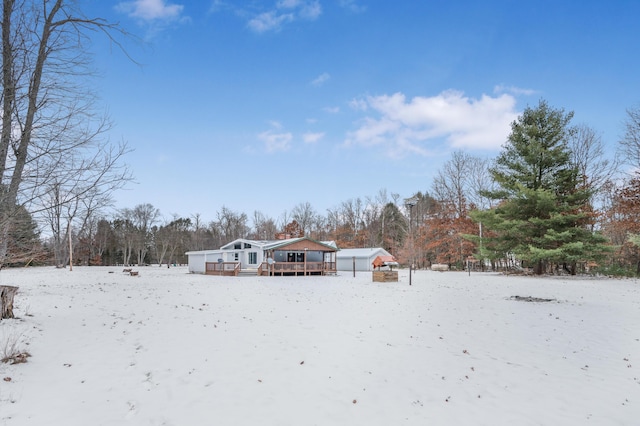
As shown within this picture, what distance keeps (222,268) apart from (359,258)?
50.3ft

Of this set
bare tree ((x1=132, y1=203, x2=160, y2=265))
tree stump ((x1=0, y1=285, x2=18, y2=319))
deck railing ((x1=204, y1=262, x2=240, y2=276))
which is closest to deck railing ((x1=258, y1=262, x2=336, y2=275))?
deck railing ((x1=204, y1=262, x2=240, y2=276))

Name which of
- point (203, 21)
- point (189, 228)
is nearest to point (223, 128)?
point (203, 21)

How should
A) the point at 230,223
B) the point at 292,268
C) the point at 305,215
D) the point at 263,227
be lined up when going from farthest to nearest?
the point at 263,227, the point at 230,223, the point at 305,215, the point at 292,268

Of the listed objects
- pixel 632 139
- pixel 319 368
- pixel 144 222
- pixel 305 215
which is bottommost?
pixel 319 368

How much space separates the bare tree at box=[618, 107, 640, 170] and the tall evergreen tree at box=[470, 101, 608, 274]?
3.07 m

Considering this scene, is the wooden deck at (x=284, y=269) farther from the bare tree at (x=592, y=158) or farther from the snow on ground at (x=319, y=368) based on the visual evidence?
the bare tree at (x=592, y=158)

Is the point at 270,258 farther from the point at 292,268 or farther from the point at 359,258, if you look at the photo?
the point at 359,258

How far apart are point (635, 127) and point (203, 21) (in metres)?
25.7

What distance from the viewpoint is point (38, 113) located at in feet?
15.1

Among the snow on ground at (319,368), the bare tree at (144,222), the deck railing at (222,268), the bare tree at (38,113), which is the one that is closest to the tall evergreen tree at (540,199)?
the snow on ground at (319,368)

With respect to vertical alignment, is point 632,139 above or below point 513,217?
above

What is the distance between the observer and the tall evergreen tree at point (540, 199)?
67.9 feet

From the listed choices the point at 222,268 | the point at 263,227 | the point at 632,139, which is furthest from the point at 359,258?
the point at 263,227

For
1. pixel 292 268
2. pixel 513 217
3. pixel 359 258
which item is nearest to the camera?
pixel 513 217
